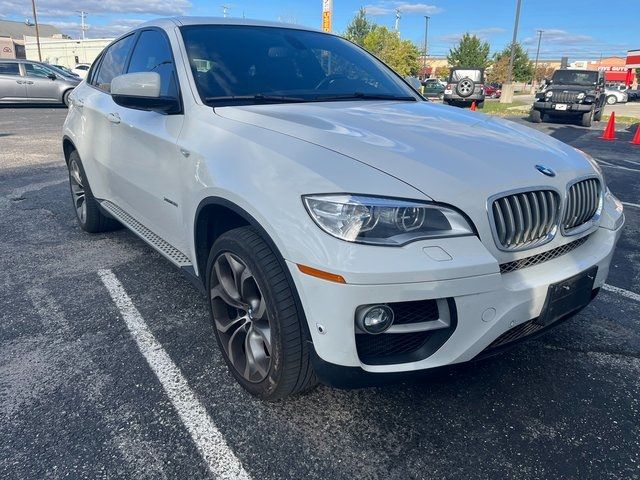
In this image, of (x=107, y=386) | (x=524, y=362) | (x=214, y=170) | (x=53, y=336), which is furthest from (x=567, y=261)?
(x=53, y=336)

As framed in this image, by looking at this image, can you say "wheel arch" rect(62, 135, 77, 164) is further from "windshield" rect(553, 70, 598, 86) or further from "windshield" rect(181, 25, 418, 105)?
"windshield" rect(553, 70, 598, 86)

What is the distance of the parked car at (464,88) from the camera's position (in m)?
22.7

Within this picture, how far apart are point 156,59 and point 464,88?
21.5 metres

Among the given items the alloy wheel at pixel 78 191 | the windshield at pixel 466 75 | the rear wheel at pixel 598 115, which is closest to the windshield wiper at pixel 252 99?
the alloy wheel at pixel 78 191

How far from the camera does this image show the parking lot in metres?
1.98

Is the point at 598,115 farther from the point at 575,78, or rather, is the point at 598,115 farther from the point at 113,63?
the point at 113,63

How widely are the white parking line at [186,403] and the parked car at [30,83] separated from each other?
1636 centimetres

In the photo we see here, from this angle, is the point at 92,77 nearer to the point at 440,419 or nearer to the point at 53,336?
the point at 53,336

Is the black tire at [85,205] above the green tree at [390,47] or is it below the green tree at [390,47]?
below

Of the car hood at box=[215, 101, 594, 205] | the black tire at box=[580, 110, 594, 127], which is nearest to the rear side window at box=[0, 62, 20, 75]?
the car hood at box=[215, 101, 594, 205]

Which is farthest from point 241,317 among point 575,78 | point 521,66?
point 521,66

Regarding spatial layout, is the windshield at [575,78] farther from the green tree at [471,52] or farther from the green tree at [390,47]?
the green tree at [471,52]

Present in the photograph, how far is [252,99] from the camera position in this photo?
110 inches

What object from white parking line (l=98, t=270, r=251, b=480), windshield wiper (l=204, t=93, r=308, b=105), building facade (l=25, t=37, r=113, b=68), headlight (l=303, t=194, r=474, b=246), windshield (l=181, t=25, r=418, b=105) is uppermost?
building facade (l=25, t=37, r=113, b=68)
